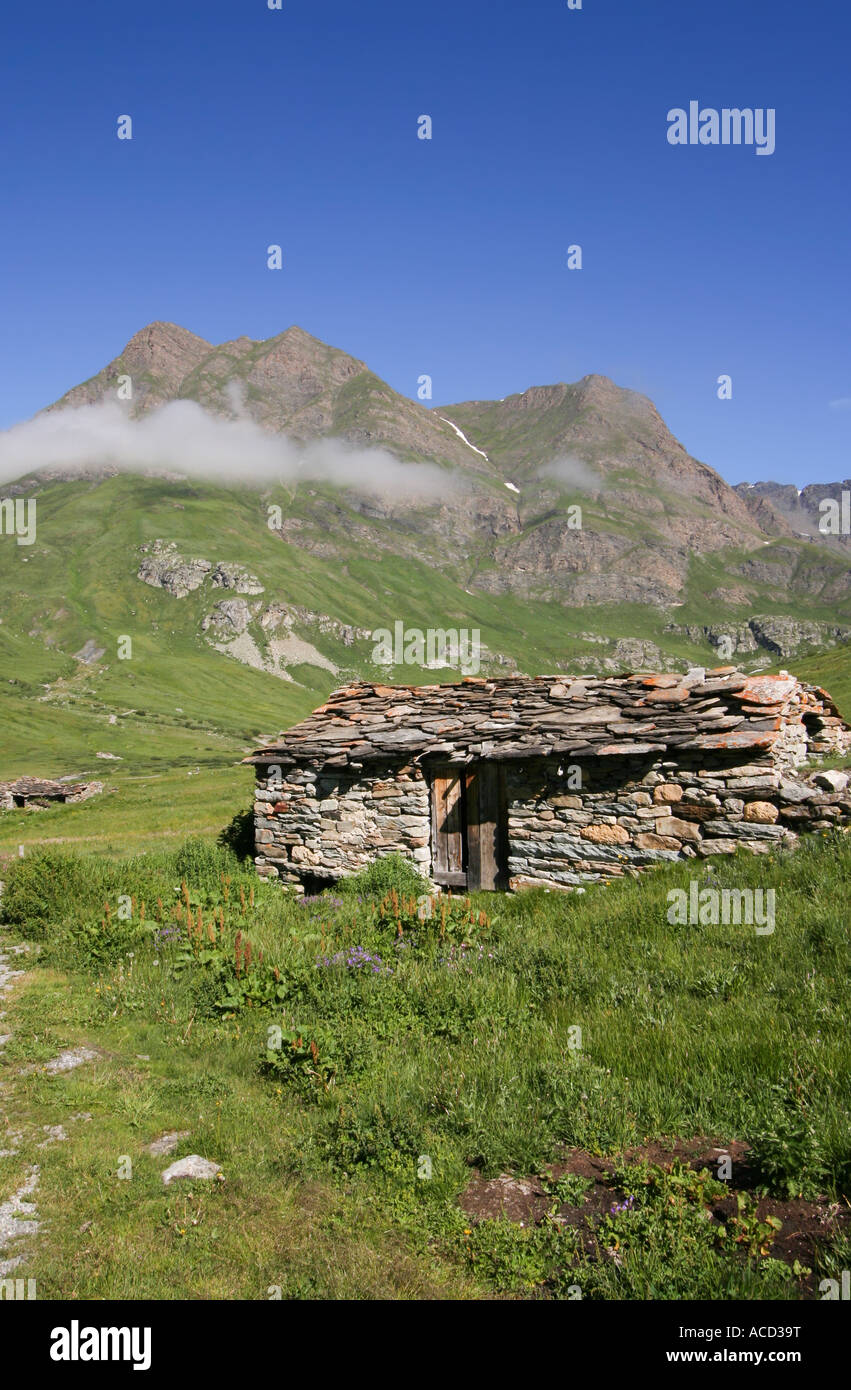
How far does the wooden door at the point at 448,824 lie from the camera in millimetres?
15883

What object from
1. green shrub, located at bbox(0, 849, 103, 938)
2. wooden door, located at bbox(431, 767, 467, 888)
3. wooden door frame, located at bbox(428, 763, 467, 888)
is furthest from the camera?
wooden door, located at bbox(431, 767, 467, 888)

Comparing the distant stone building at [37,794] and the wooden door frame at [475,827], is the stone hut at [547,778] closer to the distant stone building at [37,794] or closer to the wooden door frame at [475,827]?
the wooden door frame at [475,827]

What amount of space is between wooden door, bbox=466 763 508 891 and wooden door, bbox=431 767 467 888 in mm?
219

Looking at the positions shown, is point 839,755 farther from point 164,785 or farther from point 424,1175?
point 164,785

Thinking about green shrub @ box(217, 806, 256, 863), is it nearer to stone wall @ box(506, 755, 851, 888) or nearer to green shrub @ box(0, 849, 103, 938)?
green shrub @ box(0, 849, 103, 938)

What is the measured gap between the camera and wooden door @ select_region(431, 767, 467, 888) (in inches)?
625

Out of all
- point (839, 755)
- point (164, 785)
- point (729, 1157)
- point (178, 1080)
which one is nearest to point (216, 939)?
point (178, 1080)

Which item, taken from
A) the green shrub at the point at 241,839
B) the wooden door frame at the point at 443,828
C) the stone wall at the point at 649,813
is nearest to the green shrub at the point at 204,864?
the green shrub at the point at 241,839

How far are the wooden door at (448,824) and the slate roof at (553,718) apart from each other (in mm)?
666

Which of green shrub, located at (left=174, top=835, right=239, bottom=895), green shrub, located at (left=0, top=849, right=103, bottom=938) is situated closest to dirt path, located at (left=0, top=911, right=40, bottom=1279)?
green shrub, located at (left=0, top=849, right=103, bottom=938)

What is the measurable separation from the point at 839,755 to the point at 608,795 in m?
6.24

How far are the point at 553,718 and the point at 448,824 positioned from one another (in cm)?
312

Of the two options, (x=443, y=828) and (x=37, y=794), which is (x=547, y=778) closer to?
(x=443, y=828)

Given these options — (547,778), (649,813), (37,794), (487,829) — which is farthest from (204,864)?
(37,794)
